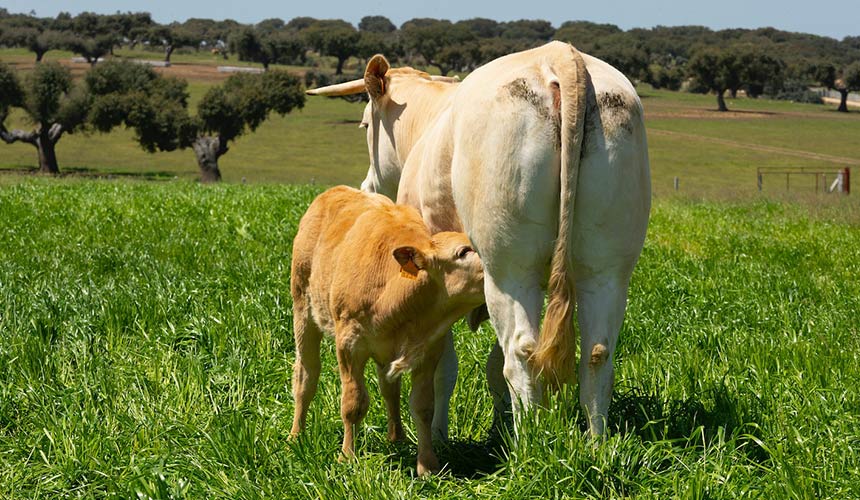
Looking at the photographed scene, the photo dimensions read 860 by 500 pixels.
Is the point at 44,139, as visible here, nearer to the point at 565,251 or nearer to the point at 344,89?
the point at 344,89

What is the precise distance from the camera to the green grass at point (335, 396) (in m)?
4.40

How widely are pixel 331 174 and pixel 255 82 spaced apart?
10.5 meters

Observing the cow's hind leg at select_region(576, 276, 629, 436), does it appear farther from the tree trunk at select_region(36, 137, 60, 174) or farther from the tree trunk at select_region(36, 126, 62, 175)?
the tree trunk at select_region(36, 137, 60, 174)

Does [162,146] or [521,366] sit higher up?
[521,366]

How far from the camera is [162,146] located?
56688mm

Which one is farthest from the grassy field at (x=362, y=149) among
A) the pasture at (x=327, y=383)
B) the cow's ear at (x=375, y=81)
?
the cow's ear at (x=375, y=81)

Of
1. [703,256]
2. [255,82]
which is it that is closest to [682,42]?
[255,82]

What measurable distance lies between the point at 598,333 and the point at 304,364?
1.89m

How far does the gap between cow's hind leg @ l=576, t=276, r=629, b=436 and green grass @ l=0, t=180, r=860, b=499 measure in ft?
0.42

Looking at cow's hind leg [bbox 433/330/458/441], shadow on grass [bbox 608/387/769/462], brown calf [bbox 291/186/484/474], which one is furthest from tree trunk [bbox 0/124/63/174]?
shadow on grass [bbox 608/387/769/462]

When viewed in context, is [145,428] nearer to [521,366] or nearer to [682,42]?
[521,366]

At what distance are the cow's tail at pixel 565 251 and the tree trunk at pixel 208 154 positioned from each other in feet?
163

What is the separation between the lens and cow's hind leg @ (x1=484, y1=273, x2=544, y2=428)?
14.7 feet

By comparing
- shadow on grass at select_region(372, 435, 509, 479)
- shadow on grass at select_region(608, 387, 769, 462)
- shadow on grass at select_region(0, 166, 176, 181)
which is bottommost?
shadow on grass at select_region(0, 166, 176, 181)
